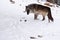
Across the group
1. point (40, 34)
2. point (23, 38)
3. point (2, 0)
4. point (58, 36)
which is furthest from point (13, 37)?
point (2, 0)

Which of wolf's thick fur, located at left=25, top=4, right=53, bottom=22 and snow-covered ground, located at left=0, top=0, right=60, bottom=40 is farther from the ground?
wolf's thick fur, located at left=25, top=4, right=53, bottom=22

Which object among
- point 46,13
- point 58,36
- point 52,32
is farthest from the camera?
point 46,13

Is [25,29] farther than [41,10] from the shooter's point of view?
No

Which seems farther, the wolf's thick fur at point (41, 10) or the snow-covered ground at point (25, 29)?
the wolf's thick fur at point (41, 10)

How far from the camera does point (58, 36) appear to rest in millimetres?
5910

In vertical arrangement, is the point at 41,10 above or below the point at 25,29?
above

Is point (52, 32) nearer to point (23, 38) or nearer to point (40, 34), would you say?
point (40, 34)

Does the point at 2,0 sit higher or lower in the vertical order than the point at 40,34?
higher

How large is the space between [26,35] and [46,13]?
7.35ft

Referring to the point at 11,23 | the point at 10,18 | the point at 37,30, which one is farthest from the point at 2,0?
the point at 37,30

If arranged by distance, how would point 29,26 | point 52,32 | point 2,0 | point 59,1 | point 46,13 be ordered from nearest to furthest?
point 52,32, point 29,26, point 46,13, point 2,0, point 59,1

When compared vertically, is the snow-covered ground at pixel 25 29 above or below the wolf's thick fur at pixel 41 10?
below

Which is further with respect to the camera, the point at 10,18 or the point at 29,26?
the point at 10,18

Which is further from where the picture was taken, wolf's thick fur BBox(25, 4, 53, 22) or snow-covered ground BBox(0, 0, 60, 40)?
wolf's thick fur BBox(25, 4, 53, 22)
